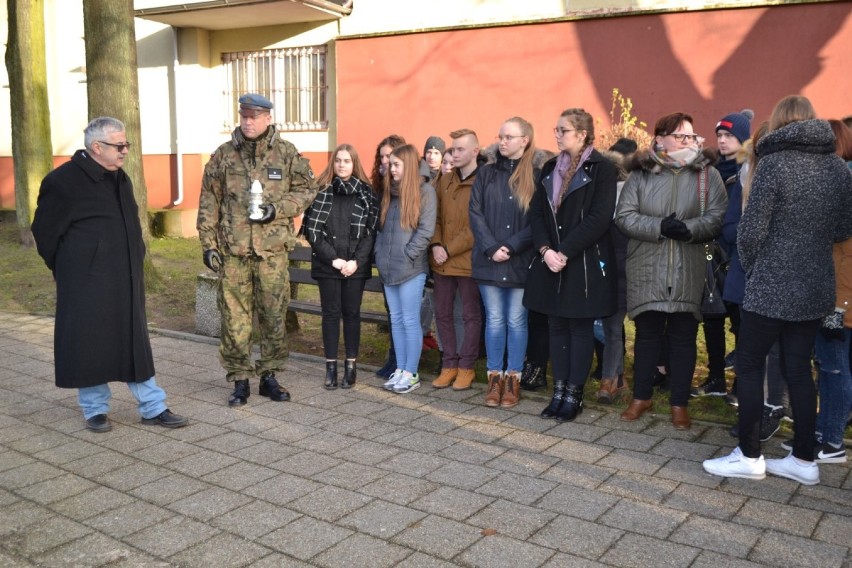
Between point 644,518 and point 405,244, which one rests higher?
point 405,244

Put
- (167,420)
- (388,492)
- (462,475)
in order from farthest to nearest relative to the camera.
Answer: (167,420) → (462,475) → (388,492)

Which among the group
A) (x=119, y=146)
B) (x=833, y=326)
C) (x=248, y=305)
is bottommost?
(x=248, y=305)

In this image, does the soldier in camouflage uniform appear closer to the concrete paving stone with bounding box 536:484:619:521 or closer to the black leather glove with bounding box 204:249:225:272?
the black leather glove with bounding box 204:249:225:272

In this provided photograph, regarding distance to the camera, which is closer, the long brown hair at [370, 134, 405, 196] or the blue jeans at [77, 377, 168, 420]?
the blue jeans at [77, 377, 168, 420]

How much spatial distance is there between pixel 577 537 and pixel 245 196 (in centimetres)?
339

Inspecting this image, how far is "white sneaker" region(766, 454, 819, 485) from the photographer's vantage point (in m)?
4.43

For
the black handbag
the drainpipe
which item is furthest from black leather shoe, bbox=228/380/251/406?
the drainpipe

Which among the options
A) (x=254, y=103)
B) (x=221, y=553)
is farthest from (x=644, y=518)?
(x=254, y=103)

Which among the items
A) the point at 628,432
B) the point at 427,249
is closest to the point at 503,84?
the point at 427,249

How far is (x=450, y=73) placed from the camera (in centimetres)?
1351

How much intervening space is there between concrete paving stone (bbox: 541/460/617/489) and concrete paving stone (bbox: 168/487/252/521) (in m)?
1.64

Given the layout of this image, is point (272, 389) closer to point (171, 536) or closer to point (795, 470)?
point (171, 536)

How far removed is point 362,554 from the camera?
12.0 feet

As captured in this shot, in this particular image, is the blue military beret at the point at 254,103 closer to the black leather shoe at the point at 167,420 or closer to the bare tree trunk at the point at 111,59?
the black leather shoe at the point at 167,420
